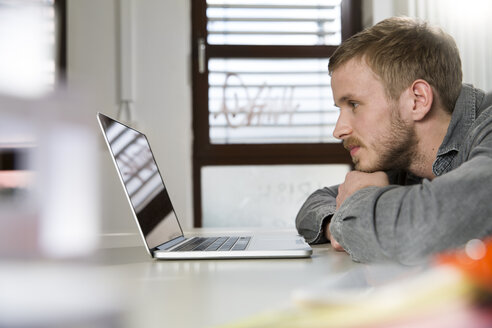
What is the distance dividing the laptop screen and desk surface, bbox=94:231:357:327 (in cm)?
5

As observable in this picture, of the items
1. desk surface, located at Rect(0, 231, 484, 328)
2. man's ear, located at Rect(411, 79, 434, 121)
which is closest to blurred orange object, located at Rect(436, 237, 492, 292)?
desk surface, located at Rect(0, 231, 484, 328)

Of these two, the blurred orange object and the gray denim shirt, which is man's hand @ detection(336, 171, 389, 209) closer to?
the gray denim shirt

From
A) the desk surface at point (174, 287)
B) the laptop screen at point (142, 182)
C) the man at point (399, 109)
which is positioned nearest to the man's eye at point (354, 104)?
the man at point (399, 109)

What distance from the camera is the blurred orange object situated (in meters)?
0.13

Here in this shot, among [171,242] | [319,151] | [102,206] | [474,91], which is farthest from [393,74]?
[319,151]

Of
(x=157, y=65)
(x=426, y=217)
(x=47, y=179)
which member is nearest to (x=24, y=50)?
(x=47, y=179)

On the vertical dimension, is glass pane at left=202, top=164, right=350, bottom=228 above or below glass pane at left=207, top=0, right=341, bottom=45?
below

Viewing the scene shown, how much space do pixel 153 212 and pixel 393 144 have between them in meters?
0.51

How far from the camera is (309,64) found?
8.26 ft

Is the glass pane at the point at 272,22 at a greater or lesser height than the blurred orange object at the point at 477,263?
greater

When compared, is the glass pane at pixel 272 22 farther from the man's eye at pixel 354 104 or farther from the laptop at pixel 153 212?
the laptop at pixel 153 212

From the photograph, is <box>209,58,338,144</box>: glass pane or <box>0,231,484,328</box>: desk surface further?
<box>209,58,338,144</box>: glass pane

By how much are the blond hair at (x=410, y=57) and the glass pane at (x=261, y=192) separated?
1.50m

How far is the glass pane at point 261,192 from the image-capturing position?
8.19 ft
